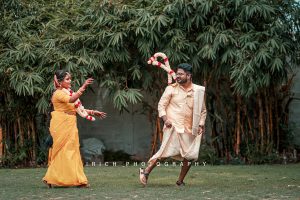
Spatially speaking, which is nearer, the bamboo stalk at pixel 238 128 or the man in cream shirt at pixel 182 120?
the man in cream shirt at pixel 182 120

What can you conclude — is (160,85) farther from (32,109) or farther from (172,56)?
(32,109)

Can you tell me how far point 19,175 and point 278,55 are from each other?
4445 mm

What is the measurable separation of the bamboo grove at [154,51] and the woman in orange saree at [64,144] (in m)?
3.51

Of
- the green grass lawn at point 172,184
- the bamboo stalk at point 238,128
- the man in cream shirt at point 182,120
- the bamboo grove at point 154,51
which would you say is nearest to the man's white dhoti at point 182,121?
the man in cream shirt at point 182,120

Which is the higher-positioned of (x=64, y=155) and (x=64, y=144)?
(x=64, y=144)

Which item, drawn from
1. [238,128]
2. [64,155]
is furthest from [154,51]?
[64,155]

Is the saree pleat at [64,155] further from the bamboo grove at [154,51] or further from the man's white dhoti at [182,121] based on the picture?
the bamboo grove at [154,51]

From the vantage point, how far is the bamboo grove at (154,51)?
11836mm

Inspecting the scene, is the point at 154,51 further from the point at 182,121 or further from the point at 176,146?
the point at 176,146

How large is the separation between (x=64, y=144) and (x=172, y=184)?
143cm

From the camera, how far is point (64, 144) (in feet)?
27.3

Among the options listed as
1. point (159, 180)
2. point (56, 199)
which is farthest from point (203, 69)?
point (56, 199)

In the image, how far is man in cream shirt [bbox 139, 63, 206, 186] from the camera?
27.1ft

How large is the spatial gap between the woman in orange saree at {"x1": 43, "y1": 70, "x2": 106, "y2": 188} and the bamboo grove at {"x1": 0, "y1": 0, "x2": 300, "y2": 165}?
351 centimetres
